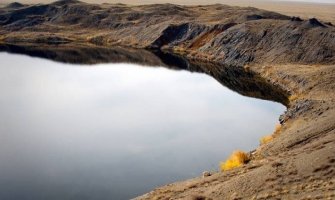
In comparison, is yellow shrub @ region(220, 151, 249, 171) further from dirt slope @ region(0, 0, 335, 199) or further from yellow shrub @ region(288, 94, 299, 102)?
yellow shrub @ region(288, 94, 299, 102)

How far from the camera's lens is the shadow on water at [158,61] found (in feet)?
226

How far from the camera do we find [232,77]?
7762 cm

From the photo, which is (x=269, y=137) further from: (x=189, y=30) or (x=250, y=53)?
(x=189, y=30)

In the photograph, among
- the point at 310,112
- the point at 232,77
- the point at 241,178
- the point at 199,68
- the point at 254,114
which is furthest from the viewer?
the point at 199,68

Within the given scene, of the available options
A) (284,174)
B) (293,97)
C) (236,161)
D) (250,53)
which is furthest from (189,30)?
(284,174)

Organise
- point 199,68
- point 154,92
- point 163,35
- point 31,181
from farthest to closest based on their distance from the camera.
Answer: point 163,35, point 199,68, point 154,92, point 31,181

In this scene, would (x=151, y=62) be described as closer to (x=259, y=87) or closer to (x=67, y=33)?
(x=259, y=87)

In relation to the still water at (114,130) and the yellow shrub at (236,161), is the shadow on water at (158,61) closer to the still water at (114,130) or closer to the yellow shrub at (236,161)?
the still water at (114,130)

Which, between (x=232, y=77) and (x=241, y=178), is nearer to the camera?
(x=241, y=178)

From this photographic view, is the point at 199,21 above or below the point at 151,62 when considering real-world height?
above

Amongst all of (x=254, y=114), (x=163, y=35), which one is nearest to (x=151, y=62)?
(x=163, y=35)

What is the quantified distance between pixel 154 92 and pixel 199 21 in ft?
169

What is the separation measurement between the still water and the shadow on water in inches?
113

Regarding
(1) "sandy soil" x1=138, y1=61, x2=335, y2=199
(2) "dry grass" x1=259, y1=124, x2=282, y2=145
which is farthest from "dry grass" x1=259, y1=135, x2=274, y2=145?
(1) "sandy soil" x1=138, y1=61, x2=335, y2=199
